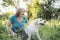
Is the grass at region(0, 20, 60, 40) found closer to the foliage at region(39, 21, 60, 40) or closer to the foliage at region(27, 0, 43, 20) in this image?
the foliage at region(39, 21, 60, 40)

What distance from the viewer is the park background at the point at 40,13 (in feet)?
16.3

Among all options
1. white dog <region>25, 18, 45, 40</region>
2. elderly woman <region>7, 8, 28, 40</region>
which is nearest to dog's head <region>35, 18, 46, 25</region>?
white dog <region>25, 18, 45, 40</region>

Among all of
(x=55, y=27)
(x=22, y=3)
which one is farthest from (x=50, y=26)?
(x=22, y=3)

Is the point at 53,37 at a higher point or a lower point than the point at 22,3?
lower

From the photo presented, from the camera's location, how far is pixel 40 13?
16.4ft

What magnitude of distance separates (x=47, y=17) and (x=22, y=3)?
30cm

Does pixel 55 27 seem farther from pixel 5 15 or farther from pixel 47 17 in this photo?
pixel 5 15

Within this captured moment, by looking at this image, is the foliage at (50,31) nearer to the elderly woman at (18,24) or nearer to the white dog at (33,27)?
the white dog at (33,27)

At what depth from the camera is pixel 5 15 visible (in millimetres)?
4984

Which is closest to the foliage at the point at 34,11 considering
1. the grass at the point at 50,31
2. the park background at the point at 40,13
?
the park background at the point at 40,13

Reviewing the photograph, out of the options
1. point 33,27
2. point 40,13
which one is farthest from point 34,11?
point 33,27

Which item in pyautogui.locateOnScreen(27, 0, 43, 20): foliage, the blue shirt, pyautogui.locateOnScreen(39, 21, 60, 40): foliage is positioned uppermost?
pyautogui.locateOnScreen(27, 0, 43, 20): foliage

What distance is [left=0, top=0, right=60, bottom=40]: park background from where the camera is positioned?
4973mm

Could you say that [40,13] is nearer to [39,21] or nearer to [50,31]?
[39,21]
